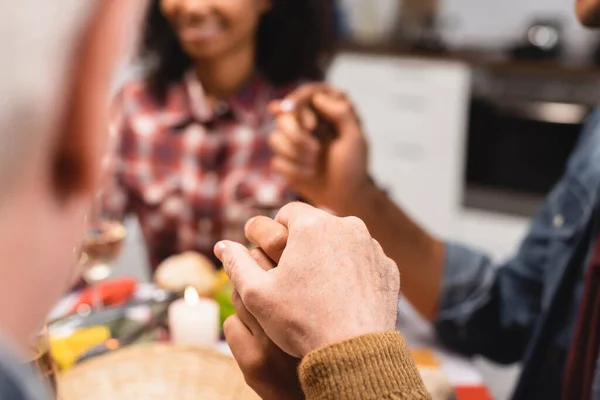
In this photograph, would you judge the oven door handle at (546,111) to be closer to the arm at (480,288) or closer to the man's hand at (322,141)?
the arm at (480,288)

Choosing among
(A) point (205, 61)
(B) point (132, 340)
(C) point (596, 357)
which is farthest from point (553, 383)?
(A) point (205, 61)

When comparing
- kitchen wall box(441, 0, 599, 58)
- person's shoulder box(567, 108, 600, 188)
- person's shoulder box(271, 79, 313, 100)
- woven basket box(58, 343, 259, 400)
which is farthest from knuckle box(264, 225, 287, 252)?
kitchen wall box(441, 0, 599, 58)

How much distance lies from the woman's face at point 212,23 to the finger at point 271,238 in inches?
16.3

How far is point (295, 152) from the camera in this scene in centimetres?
65

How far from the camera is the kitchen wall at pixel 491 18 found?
2260mm

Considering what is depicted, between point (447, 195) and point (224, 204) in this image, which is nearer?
point (224, 204)

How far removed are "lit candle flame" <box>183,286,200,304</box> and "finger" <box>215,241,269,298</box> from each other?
39 centimetres

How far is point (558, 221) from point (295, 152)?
326 mm

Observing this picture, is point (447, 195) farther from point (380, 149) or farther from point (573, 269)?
point (573, 269)

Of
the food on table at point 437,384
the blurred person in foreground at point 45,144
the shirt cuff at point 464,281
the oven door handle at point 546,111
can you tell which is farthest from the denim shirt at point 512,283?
the oven door handle at point 546,111

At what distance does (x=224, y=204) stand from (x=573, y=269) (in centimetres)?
53

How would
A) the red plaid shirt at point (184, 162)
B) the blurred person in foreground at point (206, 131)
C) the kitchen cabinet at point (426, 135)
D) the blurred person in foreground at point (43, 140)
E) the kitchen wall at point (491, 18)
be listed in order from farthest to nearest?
1. the kitchen wall at point (491, 18)
2. the kitchen cabinet at point (426, 135)
3. the red plaid shirt at point (184, 162)
4. the blurred person in foreground at point (206, 131)
5. the blurred person in foreground at point (43, 140)

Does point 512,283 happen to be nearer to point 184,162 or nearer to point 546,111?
point 184,162

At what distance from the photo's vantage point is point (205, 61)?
840mm
